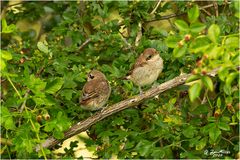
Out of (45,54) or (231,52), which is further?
(45,54)

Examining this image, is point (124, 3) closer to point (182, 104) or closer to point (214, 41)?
point (182, 104)

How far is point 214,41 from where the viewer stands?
10.8 feet

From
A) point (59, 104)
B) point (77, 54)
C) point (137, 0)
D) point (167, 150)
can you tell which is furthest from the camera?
point (77, 54)

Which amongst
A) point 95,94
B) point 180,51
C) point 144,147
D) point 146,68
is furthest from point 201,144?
point 180,51

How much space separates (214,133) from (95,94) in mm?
1454

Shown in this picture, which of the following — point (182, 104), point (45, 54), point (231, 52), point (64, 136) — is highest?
point (231, 52)

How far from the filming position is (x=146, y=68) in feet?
18.1

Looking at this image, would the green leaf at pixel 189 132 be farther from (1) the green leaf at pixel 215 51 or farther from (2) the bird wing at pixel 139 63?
(1) the green leaf at pixel 215 51

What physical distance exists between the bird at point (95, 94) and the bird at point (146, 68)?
25cm

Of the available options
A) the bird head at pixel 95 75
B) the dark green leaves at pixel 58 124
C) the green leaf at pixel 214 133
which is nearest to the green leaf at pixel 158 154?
the green leaf at pixel 214 133

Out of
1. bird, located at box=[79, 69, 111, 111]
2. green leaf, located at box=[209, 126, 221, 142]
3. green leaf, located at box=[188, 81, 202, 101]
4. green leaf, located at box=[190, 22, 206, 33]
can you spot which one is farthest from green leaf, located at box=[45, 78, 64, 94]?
green leaf, located at box=[188, 81, 202, 101]

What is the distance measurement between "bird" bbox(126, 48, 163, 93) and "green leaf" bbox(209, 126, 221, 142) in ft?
3.46

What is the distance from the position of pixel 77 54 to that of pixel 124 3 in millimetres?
922

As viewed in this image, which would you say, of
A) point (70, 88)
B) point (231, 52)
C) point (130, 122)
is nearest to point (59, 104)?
point (70, 88)
